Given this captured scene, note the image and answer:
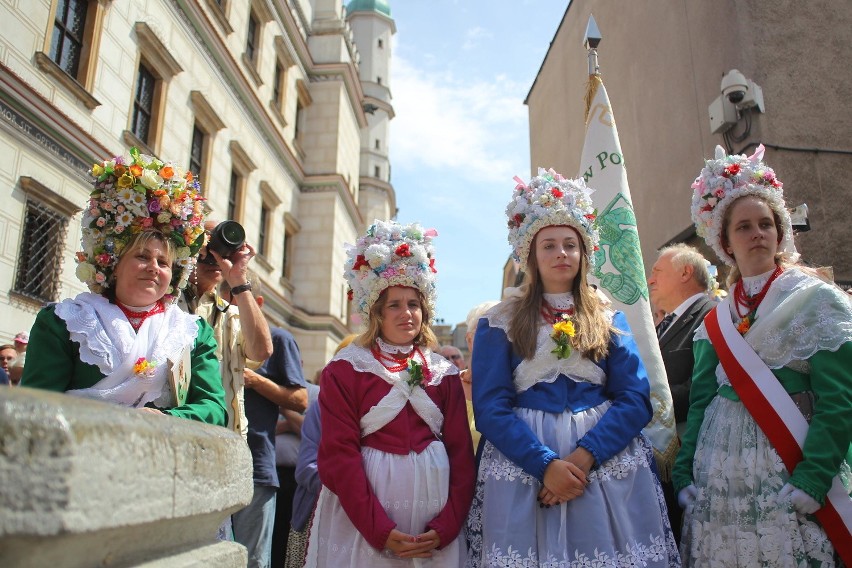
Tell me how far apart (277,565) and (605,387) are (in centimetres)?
276

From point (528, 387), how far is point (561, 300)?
496 mm

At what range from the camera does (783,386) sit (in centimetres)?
266

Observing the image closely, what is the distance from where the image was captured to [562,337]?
2801mm

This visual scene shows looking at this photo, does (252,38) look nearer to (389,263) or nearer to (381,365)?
(389,263)

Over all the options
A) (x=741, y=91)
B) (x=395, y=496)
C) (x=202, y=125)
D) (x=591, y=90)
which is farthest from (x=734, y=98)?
(x=202, y=125)

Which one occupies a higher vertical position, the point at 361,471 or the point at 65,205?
the point at 65,205

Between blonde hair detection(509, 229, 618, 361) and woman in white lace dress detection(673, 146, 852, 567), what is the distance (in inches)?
21.6

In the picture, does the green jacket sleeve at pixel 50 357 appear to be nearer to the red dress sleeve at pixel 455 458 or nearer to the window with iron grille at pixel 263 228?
the red dress sleeve at pixel 455 458

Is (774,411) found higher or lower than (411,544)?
higher

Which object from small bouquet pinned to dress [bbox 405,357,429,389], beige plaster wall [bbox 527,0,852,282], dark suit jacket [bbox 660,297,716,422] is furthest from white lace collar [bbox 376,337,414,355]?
beige plaster wall [bbox 527,0,852,282]

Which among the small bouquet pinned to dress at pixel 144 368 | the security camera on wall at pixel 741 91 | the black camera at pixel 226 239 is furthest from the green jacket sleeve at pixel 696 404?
the security camera on wall at pixel 741 91

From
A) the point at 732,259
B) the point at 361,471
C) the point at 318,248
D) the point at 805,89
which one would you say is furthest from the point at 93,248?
the point at 318,248

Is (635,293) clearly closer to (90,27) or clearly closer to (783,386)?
(783,386)

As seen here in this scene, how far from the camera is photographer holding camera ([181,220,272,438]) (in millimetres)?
3354
